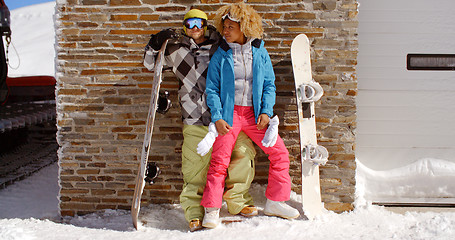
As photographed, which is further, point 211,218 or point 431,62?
point 431,62

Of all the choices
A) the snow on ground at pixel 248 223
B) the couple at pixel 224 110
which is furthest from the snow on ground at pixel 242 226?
the couple at pixel 224 110

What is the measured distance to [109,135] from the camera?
3439 mm

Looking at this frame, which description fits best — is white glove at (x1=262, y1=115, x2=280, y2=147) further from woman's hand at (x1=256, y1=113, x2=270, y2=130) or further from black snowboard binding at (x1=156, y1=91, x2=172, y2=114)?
black snowboard binding at (x1=156, y1=91, x2=172, y2=114)

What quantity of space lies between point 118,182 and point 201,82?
4.28 ft

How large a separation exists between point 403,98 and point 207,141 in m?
2.15

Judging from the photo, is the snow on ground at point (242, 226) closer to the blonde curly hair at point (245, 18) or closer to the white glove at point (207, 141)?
the white glove at point (207, 141)

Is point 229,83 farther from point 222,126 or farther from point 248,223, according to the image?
point 248,223

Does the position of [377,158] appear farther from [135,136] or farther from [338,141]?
[135,136]

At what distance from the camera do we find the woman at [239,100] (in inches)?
113

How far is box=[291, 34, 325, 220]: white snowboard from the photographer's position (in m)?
3.11

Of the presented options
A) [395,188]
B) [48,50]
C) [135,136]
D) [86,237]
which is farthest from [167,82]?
[48,50]

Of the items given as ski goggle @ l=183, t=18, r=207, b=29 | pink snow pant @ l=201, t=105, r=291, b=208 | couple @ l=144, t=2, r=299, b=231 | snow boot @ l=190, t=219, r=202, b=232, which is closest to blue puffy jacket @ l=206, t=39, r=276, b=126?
couple @ l=144, t=2, r=299, b=231

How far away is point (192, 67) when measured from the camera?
306 cm

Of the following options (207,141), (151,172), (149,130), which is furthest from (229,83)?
(151,172)
